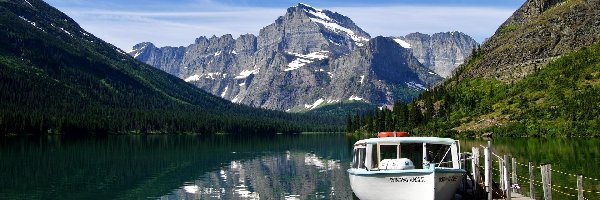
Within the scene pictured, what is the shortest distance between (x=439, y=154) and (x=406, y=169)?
5959mm

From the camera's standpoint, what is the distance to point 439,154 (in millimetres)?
44062

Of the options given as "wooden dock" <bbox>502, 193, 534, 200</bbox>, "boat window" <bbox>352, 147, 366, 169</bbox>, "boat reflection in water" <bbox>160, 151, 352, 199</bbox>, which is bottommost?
"boat reflection in water" <bbox>160, 151, 352, 199</bbox>

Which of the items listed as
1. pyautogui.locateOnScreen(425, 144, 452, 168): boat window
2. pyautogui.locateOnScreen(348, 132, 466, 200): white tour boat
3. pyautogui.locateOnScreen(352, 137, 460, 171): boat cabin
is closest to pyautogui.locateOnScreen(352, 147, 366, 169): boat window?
pyautogui.locateOnScreen(348, 132, 466, 200): white tour boat

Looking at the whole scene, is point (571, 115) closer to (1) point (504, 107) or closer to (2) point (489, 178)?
(1) point (504, 107)

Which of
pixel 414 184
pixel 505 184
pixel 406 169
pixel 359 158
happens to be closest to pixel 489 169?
pixel 505 184

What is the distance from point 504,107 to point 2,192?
171 m

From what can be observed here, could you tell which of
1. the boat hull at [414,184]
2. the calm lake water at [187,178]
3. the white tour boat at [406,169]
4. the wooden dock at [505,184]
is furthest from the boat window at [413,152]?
the calm lake water at [187,178]

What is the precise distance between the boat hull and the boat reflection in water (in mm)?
18508

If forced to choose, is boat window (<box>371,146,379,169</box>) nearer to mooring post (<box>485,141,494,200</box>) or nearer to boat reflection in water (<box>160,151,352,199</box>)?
mooring post (<box>485,141,494,200</box>)

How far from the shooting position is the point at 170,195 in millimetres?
62438

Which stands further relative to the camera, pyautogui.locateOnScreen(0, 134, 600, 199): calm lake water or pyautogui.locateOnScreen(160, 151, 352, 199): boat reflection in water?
pyautogui.locateOnScreen(0, 134, 600, 199): calm lake water

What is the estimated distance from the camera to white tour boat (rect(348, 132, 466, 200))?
37537 mm

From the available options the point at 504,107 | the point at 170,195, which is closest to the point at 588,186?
the point at 170,195

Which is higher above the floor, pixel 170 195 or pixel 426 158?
pixel 426 158
